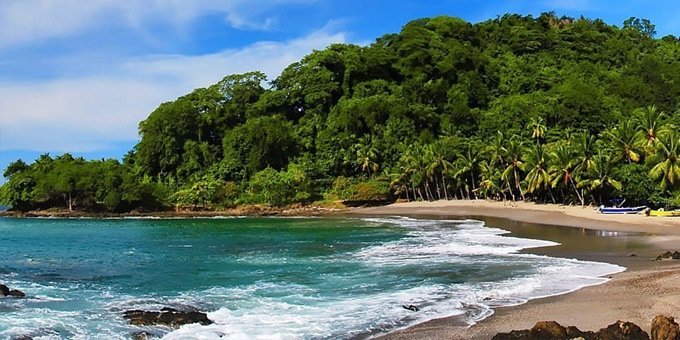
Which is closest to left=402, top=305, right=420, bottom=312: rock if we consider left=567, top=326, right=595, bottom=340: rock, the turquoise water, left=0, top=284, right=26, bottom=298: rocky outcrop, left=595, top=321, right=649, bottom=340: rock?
the turquoise water

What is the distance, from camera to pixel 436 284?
1966cm

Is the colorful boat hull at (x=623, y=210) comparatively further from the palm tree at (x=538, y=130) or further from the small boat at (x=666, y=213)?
the palm tree at (x=538, y=130)

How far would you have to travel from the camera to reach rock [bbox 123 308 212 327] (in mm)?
14570

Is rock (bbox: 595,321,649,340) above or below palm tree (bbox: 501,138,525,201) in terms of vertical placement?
below

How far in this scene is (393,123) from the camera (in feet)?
288

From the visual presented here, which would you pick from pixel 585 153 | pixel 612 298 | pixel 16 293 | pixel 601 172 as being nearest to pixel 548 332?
pixel 612 298

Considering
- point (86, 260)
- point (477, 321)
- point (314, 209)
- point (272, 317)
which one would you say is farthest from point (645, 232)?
point (314, 209)

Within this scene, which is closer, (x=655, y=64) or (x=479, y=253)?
(x=479, y=253)

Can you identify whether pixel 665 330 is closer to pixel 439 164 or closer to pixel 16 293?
pixel 16 293

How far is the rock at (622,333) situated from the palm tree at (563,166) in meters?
44.8

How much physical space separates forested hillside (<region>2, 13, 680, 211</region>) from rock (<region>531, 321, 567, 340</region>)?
48.2 meters

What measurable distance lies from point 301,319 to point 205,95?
92.1m

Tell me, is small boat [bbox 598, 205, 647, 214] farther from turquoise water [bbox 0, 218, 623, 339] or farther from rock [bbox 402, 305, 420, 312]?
rock [bbox 402, 305, 420, 312]

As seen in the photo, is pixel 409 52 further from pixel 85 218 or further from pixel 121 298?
pixel 121 298
